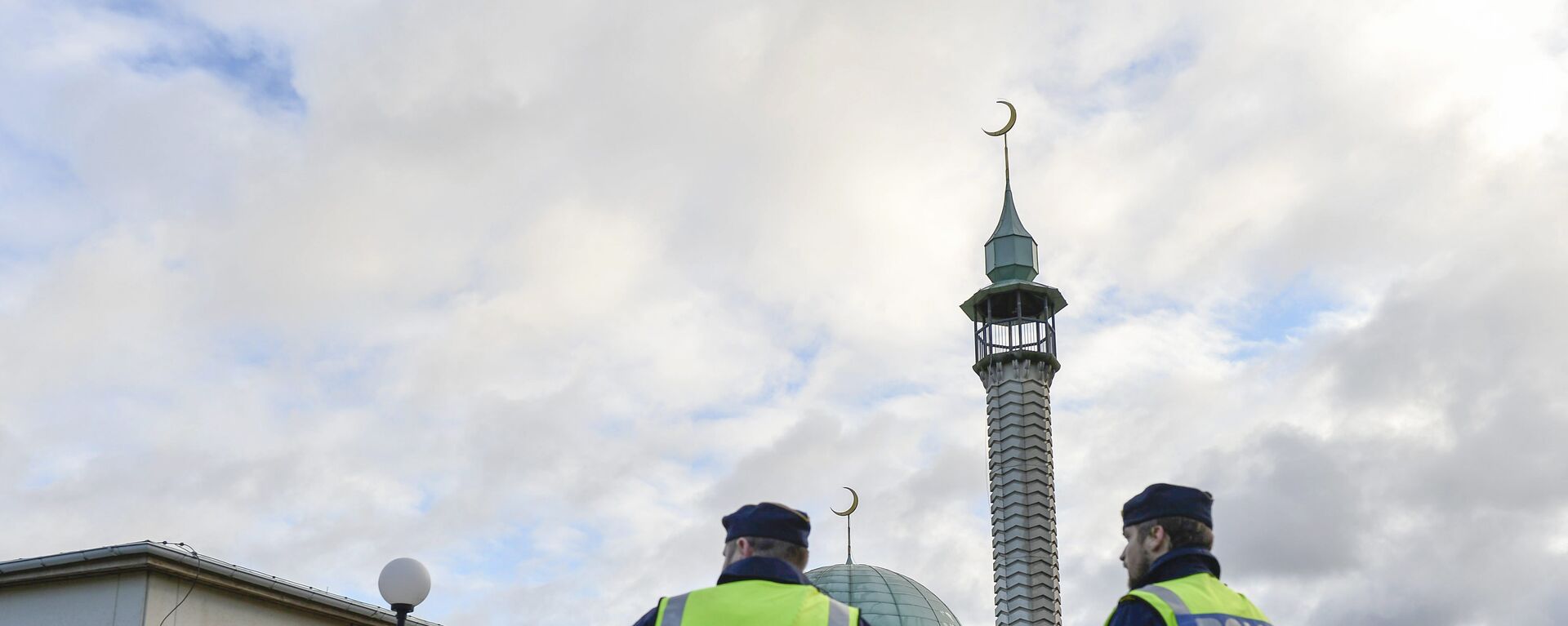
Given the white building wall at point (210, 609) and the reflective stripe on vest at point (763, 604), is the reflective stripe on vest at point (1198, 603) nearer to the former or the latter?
the reflective stripe on vest at point (763, 604)

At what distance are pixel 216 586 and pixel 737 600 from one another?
49.9ft

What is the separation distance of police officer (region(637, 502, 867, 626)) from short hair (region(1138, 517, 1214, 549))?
1.43m

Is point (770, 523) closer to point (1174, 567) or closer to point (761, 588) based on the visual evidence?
point (761, 588)

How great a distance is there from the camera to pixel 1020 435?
177 ft

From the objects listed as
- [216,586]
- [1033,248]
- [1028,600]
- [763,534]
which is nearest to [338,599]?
[216,586]

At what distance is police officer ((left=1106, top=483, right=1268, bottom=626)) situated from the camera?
650cm

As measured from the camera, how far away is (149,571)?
18844 millimetres

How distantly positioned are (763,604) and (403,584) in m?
9.36

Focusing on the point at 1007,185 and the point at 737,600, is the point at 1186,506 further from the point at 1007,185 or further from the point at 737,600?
the point at 1007,185

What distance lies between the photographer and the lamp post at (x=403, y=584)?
14.9m

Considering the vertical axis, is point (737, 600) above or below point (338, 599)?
below

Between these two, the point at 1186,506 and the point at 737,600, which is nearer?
the point at 737,600

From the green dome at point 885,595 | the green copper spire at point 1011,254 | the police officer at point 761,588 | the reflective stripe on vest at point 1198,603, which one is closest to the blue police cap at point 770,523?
the police officer at point 761,588

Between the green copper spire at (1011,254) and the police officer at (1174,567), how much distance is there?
52.3 metres
